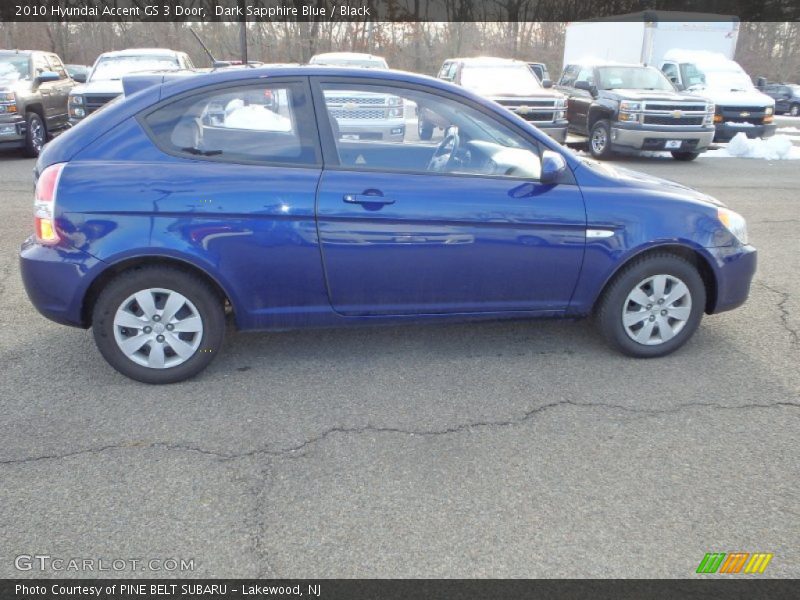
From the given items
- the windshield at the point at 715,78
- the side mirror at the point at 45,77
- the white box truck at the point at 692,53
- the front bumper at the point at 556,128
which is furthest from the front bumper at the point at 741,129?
the side mirror at the point at 45,77

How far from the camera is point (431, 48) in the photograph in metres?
41.1

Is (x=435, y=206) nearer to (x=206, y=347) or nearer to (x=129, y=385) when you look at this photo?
(x=206, y=347)

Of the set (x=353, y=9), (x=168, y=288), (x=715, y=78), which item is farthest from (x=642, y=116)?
(x=353, y=9)

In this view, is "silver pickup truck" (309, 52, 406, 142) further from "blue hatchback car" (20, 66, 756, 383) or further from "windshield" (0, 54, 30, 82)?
"windshield" (0, 54, 30, 82)

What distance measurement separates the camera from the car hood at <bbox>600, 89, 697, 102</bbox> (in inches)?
523

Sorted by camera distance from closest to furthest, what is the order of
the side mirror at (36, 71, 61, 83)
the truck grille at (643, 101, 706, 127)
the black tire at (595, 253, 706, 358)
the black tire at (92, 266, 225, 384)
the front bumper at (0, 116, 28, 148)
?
the black tire at (92, 266, 225, 384), the black tire at (595, 253, 706, 358), the front bumper at (0, 116, 28, 148), the side mirror at (36, 71, 61, 83), the truck grille at (643, 101, 706, 127)

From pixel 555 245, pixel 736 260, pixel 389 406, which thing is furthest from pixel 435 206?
pixel 736 260

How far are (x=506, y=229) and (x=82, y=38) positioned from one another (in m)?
43.4

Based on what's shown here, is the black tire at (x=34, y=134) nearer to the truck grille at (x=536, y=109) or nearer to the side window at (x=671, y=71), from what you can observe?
the truck grille at (x=536, y=109)

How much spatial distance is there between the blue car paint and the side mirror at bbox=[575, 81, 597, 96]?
37.3 feet

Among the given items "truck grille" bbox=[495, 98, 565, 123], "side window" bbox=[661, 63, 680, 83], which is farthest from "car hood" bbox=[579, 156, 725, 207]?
"side window" bbox=[661, 63, 680, 83]
